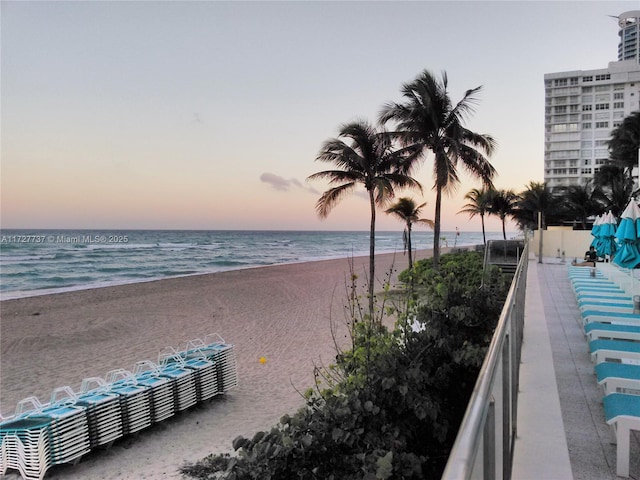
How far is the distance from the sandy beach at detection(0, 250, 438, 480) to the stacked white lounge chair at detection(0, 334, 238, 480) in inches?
10.6

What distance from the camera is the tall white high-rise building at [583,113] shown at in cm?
7450

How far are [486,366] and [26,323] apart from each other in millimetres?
19452

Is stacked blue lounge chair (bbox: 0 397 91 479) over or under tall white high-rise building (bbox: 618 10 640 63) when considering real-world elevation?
under

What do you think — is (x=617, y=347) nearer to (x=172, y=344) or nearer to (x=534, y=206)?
(x=172, y=344)

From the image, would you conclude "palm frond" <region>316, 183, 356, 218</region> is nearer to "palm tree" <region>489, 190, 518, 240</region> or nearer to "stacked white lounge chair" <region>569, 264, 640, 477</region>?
"stacked white lounge chair" <region>569, 264, 640, 477</region>

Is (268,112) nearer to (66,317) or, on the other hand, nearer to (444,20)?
(444,20)

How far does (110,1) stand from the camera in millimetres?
19047

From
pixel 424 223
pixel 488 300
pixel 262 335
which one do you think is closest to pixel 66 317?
pixel 262 335

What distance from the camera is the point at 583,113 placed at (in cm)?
7706

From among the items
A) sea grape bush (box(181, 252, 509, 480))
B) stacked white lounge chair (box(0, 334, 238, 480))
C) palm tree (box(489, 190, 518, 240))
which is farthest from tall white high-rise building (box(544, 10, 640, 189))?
sea grape bush (box(181, 252, 509, 480))

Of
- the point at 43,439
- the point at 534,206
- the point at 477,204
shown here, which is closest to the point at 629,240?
the point at 43,439

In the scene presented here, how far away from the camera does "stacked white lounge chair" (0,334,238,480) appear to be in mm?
5809

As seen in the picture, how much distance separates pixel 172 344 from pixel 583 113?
84.6 metres

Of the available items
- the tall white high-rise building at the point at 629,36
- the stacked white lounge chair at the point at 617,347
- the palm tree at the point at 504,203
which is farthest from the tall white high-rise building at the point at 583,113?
the stacked white lounge chair at the point at 617,347
